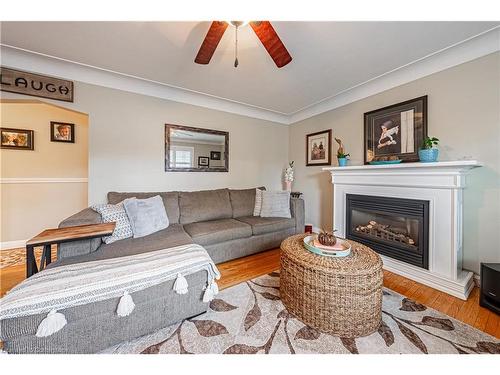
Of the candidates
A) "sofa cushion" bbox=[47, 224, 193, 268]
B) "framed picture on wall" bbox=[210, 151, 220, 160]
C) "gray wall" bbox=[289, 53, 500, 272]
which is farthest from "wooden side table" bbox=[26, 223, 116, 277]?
"gray wall" bbox=[289, 53, 500, 272]

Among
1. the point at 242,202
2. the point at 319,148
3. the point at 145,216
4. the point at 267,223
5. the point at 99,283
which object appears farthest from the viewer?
the point at 319,148

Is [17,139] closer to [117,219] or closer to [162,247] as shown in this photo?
[117,219]

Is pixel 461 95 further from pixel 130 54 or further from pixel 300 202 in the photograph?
pixel 130 54

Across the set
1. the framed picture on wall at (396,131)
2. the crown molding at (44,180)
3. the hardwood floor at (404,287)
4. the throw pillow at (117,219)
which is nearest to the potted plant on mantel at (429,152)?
the framed picture on wall at (396,131)

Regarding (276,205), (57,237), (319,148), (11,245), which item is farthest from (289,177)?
(11,245)

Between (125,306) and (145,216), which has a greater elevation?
(145,216)

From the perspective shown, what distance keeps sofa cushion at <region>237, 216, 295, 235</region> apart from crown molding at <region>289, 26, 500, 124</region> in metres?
2.07

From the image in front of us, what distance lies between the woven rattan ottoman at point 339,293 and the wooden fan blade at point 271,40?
1.61 metres

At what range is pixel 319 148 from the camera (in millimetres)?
3420

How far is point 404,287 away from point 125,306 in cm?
242

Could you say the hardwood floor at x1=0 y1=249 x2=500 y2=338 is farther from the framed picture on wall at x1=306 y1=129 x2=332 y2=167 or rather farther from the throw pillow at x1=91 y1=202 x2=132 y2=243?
the framed picture on wall at x1=306 y1=129 x2=332 y2=167

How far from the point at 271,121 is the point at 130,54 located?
8.26 ft

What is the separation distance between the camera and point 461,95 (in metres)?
1.89

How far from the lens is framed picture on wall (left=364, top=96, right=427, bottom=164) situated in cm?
218
